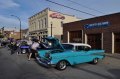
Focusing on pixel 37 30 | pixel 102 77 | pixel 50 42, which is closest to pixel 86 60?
pixel 102 77

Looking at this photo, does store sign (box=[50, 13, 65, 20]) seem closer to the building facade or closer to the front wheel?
the building facade

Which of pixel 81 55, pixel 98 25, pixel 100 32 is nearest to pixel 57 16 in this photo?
pixel 98 25

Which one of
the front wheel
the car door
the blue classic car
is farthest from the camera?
the car door

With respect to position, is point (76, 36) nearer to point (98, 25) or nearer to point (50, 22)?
point (98, 25)

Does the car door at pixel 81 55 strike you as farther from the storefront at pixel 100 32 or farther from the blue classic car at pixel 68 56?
the storefront at pixel 100 32

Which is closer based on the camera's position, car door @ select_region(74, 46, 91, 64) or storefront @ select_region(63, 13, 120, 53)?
car door @ select_region(74, 46, 91, 64)

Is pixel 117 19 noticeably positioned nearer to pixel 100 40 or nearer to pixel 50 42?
pixel 100 40

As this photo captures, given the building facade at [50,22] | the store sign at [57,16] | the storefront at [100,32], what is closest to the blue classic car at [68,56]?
the storefront at [100,32]

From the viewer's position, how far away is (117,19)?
2009 cm

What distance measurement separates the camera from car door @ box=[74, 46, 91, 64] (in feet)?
37.2

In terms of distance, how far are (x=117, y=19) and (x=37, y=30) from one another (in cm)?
3041

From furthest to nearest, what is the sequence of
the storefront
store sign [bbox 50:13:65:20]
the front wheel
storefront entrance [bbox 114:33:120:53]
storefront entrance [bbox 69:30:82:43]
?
store sign [bbox 50:13:65:20] < storefront entrance [bbox 69:30:82:43] < the storefront < storefront entrance [bbox 114:33:120:53] < the front wheel

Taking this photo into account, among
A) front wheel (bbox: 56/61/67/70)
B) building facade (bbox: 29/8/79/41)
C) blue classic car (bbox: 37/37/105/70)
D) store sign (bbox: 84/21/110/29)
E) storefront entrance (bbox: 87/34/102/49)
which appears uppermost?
building facade (bbox: 29/8/79/41)

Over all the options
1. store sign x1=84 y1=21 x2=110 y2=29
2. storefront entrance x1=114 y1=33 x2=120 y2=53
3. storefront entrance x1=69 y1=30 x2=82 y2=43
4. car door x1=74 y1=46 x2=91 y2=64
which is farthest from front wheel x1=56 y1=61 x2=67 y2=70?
storefront entrance x1=69 y1=30 x2=82 y2=43
